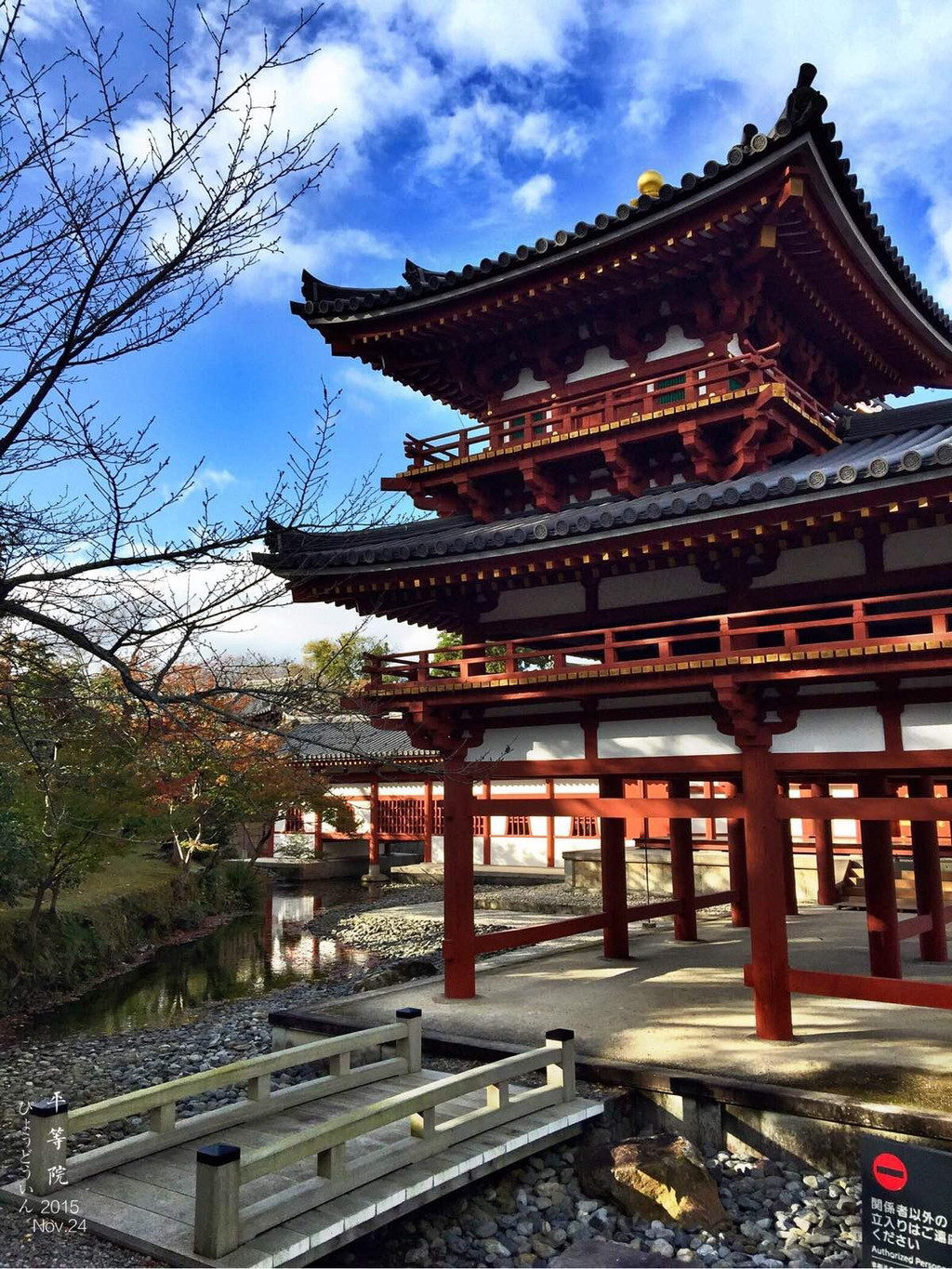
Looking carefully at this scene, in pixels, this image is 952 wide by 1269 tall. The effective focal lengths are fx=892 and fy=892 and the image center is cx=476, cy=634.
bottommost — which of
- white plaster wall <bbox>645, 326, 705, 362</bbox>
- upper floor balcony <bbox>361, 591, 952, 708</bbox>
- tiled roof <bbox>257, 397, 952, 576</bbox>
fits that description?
upper floor balcony <bbox>361, 591, 952, 708</bbox>

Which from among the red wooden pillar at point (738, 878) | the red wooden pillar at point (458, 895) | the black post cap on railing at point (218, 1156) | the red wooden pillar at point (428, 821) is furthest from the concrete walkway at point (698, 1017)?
the red wooden pillar at point (428, 821)

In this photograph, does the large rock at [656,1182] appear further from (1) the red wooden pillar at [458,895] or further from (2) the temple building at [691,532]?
(1) the red wooden pillar at [458,895]

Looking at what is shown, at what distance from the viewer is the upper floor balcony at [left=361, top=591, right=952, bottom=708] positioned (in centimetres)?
834

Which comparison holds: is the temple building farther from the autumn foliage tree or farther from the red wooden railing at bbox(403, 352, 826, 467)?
the autumn foliage tree

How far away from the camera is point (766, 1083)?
796cm

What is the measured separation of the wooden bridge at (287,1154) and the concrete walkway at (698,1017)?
144cm

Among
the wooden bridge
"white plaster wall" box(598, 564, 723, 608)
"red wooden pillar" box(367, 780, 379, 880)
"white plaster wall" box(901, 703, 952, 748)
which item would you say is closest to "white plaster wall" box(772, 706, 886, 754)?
"white plaster wall" box(901, 703, 952, 748)

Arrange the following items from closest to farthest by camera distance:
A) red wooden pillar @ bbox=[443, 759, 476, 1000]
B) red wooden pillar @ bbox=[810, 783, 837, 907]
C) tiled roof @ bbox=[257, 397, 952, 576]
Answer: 1. tiled roof @ bbox=[257, 397, 952, 576]
2. red wooden pillar @ bbox=[443, 759, 476, 1000]
3. red wooden pillar @ bbox=[810, 783, 837, 907]

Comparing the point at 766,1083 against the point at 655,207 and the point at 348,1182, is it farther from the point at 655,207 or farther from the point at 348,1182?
the point at 655,207

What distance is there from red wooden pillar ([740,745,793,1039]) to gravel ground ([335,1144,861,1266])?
191 centimetres

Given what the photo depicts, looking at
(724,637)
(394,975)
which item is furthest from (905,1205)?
(394,975)

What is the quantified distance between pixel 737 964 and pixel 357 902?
723 inches

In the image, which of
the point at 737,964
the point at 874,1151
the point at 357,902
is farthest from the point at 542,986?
the point at 357,902

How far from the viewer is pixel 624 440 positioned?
11.1 m
